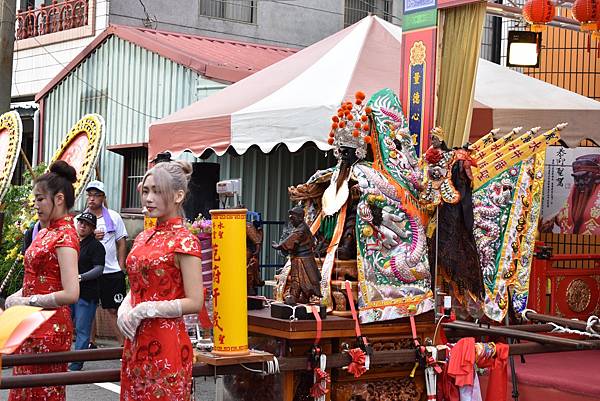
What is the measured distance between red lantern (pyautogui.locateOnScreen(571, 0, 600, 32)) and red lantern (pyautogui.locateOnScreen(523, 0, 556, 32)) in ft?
0.64

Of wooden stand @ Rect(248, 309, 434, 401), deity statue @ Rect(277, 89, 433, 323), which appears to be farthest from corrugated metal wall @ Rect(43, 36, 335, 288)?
wooden stand @ Rect(248, 309, 434, 401)

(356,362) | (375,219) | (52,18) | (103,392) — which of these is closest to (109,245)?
(103,392)

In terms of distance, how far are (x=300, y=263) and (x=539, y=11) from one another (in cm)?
384

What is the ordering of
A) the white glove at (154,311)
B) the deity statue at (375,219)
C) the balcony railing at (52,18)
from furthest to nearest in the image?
Result: the balcony railing at (52,18), the deity statue at (375,219), the white glove at (154,311)

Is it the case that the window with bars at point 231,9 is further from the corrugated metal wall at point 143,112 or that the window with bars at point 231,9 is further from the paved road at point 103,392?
the paved road at point 103,392

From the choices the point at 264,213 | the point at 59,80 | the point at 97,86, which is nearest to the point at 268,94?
the point at 264,213

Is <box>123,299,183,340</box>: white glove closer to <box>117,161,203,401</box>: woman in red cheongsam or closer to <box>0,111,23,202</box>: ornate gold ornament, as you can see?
<box>117,161,203,401</box>: woman in red cheongsam

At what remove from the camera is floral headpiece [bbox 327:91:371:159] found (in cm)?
589

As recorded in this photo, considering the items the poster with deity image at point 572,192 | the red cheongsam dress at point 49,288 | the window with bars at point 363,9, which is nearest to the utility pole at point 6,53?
the poster with deity image at point 572,192

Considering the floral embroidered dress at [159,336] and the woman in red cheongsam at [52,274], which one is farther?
the woman in red cheongsam at [52,274]

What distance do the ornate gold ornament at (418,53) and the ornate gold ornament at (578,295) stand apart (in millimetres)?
2747

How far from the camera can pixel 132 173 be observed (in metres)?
13.8

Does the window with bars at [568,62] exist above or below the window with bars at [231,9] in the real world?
below

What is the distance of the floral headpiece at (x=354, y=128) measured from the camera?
5891 millimetres
